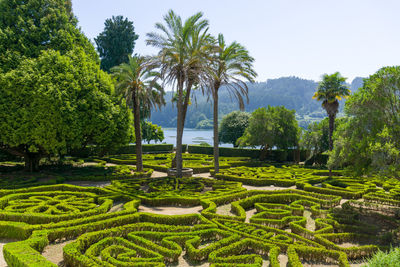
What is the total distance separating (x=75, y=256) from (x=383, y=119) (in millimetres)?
11457

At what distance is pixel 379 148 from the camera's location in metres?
9.94

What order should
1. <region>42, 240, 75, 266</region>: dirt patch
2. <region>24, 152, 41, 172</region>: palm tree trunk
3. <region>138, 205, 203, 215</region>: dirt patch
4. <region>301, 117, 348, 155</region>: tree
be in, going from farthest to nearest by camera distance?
<region>301, 117, 348, 155</region>: tree
<region>24, 152, 41, 172</region>: palm tree trunk
<region>138, 205, 203, 215</region>: dirt patch
<region>42, 240, 75, 266</region>: dirt patch

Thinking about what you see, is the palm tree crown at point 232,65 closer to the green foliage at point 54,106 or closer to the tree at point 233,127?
the green foliage at point 54,106

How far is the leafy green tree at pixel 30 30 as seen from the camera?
18203mm

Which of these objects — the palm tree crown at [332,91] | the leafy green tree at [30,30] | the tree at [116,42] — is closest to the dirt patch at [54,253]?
the leafy green tree at [30,30]

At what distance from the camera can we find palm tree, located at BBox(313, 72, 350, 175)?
28984 millimetres

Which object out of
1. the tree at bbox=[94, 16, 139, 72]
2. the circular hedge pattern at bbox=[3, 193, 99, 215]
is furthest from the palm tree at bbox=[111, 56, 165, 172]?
the tree at bbox=[94, 16, 139, 72]

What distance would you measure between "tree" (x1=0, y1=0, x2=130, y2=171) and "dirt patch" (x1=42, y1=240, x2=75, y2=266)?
33.3 ft

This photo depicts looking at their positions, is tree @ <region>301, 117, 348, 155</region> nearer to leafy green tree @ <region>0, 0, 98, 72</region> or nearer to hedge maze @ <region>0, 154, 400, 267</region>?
hedge maze @ <region>0, 154, 400, 267</region>


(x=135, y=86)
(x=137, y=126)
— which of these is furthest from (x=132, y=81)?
(x=137, y=126)

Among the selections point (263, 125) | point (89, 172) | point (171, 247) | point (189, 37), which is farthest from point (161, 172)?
point (171, 247)

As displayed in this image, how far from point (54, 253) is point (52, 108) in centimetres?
1129

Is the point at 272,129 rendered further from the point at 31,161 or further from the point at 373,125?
the point at 31,161

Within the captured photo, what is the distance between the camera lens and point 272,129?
31.7 m
